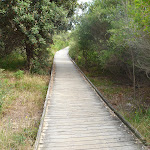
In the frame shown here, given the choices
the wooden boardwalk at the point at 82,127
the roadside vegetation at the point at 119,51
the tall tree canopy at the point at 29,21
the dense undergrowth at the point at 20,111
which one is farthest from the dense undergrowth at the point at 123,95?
the tall tree canopy at the point at 29,21

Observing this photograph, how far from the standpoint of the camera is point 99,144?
398cm

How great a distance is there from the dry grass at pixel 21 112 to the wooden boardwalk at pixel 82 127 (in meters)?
0.42

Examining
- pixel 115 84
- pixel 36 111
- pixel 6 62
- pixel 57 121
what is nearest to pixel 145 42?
pixel 57 121

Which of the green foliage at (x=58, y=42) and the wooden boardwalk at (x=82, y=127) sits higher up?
the green foliage at (x=58, y=42)

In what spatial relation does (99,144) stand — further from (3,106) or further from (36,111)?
(3,106)

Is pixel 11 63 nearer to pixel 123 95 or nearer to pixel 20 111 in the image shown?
pixel 20 111

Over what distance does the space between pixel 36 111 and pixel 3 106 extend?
4.14ft

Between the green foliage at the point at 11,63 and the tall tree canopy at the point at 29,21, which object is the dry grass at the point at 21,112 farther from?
the tall tree canopy at the point at 29,21

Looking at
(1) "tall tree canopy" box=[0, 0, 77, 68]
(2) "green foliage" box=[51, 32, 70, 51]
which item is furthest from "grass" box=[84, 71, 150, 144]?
(2) "green foliage" box=[51, 32, 70, 51]

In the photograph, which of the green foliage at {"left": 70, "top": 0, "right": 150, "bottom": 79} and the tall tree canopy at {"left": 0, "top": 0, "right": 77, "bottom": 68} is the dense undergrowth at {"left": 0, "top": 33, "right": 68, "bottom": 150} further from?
the green foliage at {"left": 70, "top": 0, "right": 150, "bottom": 79}

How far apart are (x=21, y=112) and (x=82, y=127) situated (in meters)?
2.61

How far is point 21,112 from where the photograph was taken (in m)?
6.08

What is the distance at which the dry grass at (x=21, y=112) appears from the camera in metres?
3.96

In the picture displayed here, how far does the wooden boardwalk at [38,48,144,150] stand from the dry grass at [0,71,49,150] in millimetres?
418
